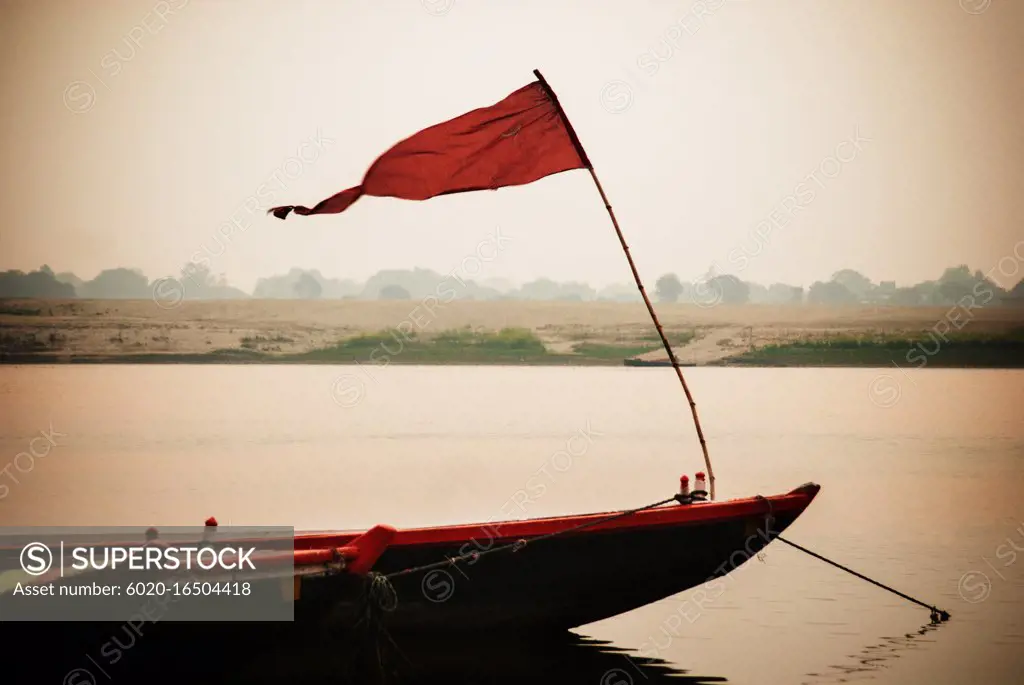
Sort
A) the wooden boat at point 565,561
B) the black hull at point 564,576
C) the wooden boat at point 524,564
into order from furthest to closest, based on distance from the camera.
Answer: the black hull at point 564,576, the wooden boat at point 565,561, the wooden boat at point 524,564

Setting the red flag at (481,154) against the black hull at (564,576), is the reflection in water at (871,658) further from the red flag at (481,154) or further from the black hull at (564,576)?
the red flag at (481,154)

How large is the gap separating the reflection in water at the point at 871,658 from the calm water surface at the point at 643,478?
0.04m

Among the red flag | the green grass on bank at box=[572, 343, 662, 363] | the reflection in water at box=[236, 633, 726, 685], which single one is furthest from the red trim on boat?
the green grass on bank at box=[572, 343, 662, 363]

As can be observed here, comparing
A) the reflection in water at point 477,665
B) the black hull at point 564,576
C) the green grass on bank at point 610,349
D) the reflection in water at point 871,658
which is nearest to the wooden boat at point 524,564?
the black hull at point 564,576

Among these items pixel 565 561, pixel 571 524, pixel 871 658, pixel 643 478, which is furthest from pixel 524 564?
pixel 643 478

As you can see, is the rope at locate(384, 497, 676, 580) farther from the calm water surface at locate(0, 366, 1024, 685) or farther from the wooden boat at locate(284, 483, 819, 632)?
the calm water surface at locate(0, 366, 1024, 685)

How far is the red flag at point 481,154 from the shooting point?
39.0 ft

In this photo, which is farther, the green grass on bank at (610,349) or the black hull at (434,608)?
the green grass on bank at (610,349)

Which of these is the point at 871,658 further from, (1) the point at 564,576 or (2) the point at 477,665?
(2) the point at 477,665

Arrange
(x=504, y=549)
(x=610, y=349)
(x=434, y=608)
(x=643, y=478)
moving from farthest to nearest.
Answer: (x=610, y=349) → (x=643, y=478) → (x=434, y=608) → (x=504, y=549)

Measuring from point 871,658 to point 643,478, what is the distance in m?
15.5

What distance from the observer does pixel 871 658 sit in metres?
13.0

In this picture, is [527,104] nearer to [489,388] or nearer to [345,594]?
[345,594]

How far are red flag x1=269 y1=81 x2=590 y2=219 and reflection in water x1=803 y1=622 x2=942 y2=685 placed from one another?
19.5ft
